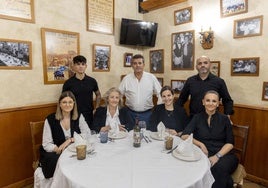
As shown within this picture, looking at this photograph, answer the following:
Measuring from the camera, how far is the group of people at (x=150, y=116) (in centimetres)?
193

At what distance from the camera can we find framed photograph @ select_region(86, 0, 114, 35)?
3258 millimetres

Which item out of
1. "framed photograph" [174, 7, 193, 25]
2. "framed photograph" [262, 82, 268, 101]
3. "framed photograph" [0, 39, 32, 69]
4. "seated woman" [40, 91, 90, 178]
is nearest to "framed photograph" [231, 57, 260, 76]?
"framed photograph" [262, 82, 268, 101]

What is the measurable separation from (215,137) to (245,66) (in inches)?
52.2

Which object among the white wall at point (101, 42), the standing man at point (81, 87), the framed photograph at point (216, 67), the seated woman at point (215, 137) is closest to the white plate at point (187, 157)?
the seated woman at point (215, 137)

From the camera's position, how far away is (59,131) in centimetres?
206

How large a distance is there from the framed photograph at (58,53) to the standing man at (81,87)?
0.29m

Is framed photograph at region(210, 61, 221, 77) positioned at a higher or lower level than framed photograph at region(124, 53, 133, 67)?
lower

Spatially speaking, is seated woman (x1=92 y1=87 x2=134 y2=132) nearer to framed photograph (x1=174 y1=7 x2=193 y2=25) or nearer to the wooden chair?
the wooden chair

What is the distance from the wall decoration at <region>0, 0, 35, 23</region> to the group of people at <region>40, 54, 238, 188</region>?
2.61 ft

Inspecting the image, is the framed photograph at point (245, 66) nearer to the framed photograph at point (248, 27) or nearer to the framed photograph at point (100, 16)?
the framed photograph at point (248, 27)

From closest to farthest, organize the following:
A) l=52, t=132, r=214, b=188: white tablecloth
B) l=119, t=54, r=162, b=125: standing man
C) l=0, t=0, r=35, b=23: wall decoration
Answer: l=52, t=132, r=214, b=188: white tablecloth, l=0, t=0, r=35, b=23: wall decoration, l=119, t=54, r=162, b=125: standing man

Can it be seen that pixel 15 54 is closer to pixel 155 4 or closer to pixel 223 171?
pixel 155 4

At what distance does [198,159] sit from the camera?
1.47 meters

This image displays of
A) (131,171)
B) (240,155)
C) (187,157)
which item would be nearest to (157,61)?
(240,155)
